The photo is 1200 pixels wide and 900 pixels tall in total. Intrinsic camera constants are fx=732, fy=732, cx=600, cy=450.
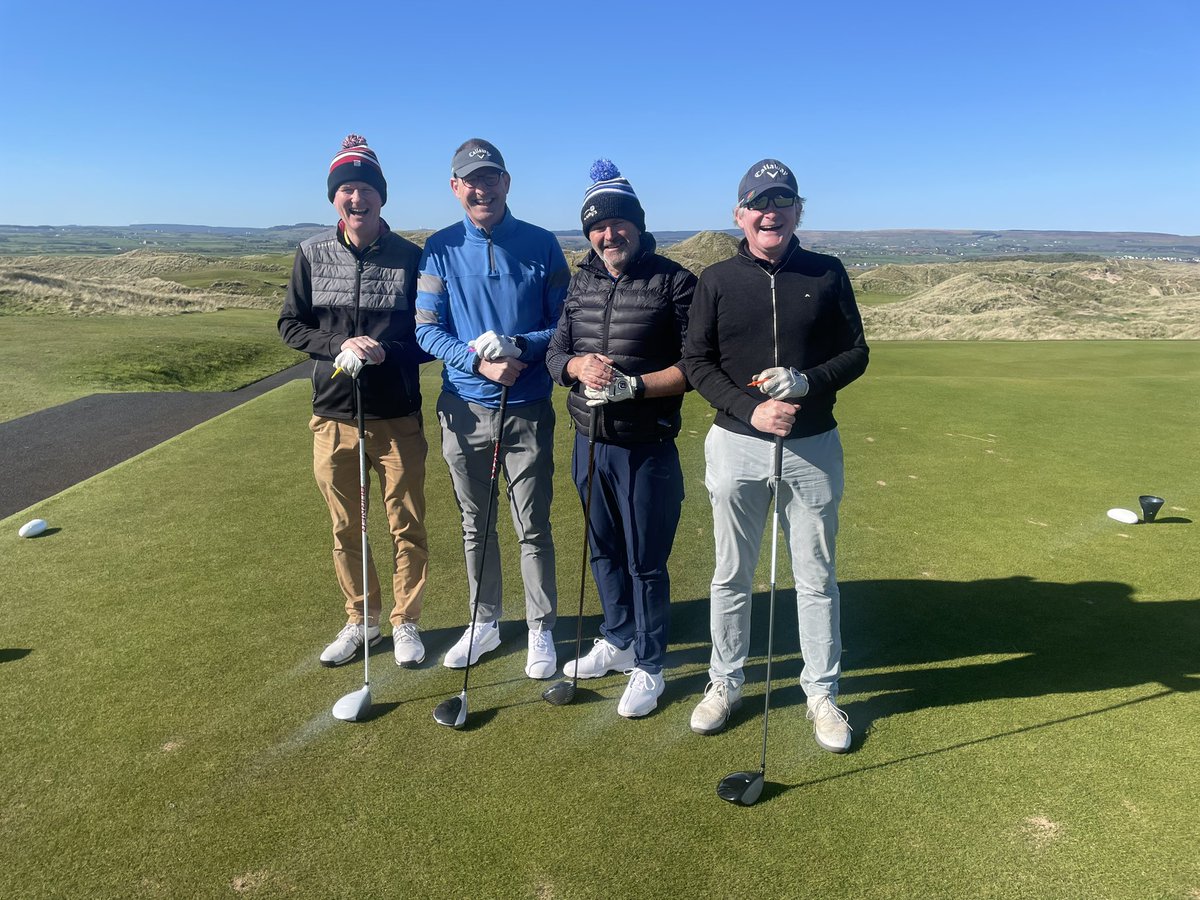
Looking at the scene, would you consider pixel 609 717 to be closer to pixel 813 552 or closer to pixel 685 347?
pixel 813 552

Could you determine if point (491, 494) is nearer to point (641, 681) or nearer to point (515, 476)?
point (515, 476)

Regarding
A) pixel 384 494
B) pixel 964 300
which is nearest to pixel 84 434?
pixel 384 494

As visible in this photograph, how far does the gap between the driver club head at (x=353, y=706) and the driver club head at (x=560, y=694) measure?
0.80 metres

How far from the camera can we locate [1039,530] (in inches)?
214

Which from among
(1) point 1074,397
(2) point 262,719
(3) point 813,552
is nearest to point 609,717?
(3) point 813,552

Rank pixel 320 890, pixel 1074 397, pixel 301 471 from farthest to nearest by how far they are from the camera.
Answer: pixel 1074 397, pixel 301 471, pixel 320 890

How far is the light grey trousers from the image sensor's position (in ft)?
10.0

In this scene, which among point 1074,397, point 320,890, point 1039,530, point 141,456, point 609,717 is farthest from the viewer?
point 1074,397

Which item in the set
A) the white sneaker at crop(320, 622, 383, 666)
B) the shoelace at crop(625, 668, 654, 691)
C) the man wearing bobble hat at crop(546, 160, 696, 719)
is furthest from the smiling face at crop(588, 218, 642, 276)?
the white sneaker at crop(320, 622, 383, 666)

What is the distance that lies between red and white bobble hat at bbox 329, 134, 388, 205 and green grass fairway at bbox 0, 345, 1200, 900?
235 cm

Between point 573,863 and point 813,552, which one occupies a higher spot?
point 813,552

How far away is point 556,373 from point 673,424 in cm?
59

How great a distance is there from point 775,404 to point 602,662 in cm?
164

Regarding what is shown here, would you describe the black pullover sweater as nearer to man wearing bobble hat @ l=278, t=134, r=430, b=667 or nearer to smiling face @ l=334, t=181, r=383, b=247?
man wearing bobble hat @ l=278, t=134, r=430, b=667
